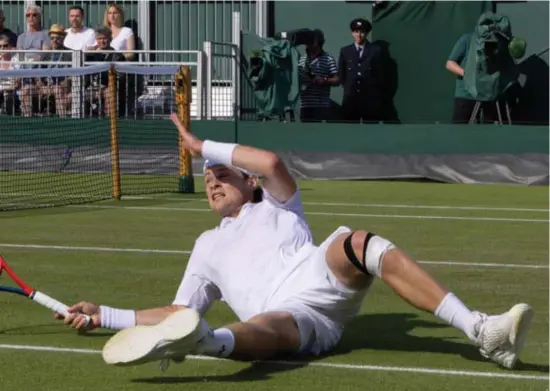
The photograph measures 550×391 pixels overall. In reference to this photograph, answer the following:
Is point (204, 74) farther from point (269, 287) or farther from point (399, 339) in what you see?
point (269, 287)

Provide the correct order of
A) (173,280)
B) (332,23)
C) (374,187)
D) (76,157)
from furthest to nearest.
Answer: (332,23) → (76,157) → (374,187) → (173,280)

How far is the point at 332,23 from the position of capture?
2370 centimetres

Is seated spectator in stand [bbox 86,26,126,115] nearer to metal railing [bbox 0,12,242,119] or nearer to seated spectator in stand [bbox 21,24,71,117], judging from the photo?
metal railing [bbox 0,12,242,119]

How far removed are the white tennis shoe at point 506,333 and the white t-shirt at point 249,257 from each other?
109 cm

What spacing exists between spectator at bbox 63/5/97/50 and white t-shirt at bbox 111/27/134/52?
1.29 feet

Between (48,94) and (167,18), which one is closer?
(48,94)

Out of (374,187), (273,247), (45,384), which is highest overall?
(273,247)

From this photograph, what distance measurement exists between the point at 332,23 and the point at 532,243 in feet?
39.6

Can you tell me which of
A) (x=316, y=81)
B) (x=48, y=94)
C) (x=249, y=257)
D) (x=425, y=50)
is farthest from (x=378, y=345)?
(x=425, y=50)

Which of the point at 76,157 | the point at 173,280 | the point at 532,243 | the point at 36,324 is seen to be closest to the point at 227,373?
the point at 36,324

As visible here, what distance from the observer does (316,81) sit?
21.2 metres

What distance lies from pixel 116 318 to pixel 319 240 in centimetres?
543

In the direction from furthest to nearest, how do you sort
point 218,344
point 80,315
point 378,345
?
point 378,345 → point 80,315 → point 218,344

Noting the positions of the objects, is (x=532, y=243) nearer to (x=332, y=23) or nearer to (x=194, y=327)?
(x=194, y=327)
